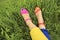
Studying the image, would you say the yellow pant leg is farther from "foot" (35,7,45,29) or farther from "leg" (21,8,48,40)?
"foot" (35,7,45,29)

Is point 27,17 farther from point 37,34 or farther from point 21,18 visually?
point 37,34

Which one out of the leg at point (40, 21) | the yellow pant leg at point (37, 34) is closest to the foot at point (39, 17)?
the leg at point (40, 21)

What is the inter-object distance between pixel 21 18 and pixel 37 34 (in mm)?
278

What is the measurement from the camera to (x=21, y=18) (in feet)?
6.72

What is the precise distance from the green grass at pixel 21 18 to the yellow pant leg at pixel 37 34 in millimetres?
110

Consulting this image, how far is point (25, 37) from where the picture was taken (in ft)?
6.47

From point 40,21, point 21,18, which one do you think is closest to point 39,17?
point 40,21

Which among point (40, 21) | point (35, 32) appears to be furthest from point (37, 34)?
point (40, 21)

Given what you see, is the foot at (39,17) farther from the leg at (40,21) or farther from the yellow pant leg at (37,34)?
the yellow pant leg at (37,34)

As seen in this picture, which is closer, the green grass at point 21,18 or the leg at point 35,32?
the leg at point 35,32

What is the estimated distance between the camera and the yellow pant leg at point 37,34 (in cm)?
184

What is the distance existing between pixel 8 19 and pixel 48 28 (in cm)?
39

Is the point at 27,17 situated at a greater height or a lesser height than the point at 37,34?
greater

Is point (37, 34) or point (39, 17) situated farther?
point (39, 17)
